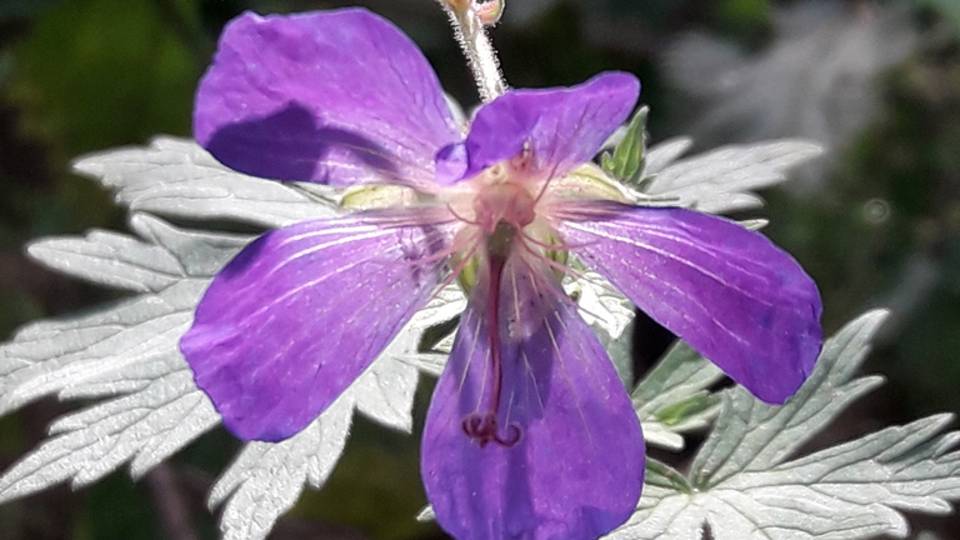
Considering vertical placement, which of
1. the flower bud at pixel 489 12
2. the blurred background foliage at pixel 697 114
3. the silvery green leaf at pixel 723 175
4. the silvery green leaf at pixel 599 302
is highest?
the flower bud at pixel 489 12

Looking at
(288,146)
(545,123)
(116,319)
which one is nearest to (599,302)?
(545,123)

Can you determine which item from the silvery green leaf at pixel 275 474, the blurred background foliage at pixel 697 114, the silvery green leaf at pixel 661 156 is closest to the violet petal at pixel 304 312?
the silvery green leaf at pixel 275 474

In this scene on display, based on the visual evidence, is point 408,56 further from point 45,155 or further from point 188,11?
point 45,155

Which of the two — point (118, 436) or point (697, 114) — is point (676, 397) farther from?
point (697, 114)

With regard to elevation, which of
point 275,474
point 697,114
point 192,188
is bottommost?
point 697,114

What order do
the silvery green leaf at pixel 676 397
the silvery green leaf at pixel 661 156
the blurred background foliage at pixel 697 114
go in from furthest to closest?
the blurred background foliage at pixel 697 114 → the silvery green leaf at pixel 661 156 → the silvery green leaf at pixel 676 397

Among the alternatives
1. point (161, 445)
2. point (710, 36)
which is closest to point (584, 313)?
point (161, 445)

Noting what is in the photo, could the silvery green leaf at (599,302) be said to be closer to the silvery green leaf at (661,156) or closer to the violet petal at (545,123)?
the violet petal at (545,123)
